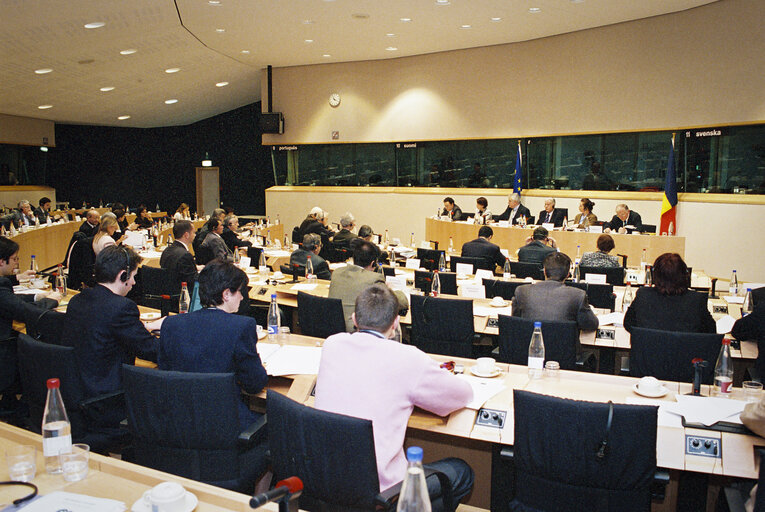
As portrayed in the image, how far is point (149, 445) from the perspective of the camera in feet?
9.32

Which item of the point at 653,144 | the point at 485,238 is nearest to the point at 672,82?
the point at 653,144

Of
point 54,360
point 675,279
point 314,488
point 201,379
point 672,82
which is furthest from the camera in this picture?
point 672,82

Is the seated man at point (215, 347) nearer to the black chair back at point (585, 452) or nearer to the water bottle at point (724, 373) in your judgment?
the black chair back at point (585, 452)

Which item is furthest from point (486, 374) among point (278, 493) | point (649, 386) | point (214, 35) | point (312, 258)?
point (214, 35)

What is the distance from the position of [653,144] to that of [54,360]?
436 inches

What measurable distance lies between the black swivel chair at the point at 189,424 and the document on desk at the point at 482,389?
103 cm

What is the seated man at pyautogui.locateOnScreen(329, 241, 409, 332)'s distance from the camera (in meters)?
4.93

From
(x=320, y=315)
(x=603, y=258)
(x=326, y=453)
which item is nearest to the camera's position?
(x=326, y=453)

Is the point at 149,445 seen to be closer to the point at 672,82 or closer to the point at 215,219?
the point at 215,219

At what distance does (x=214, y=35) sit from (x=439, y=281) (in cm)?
805

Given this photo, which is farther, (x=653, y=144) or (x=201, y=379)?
(x=653, y=144)

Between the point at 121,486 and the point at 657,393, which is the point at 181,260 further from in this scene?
the point at 657,393

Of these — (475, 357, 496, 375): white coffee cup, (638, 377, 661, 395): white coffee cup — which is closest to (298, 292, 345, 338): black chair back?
(475, 357, 496, 375): white coffee cup

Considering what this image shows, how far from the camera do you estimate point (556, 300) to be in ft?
14.5
